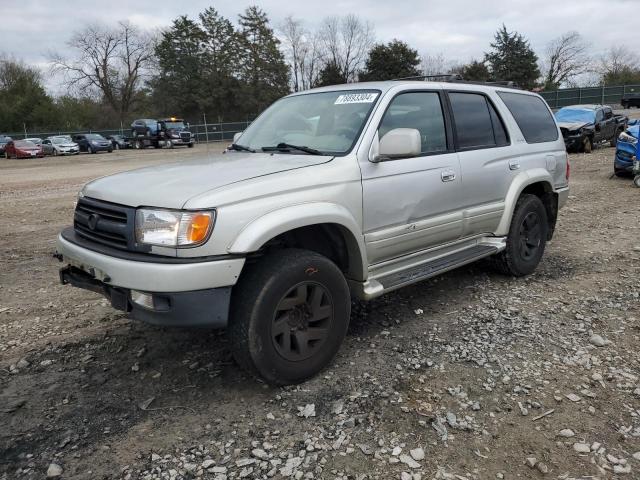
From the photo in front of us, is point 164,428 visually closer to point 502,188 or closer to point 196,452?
point 196,452

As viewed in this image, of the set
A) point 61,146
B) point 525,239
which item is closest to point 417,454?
point 525,239

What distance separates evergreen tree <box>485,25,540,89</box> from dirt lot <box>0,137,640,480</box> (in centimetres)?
5733

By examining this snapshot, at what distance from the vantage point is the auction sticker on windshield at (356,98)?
3807 mm

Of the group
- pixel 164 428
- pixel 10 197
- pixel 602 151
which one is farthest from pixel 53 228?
pixel 602 151

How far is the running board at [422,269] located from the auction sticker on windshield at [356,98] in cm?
128

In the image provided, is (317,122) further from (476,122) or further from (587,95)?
(587,95)

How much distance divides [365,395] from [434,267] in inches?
54.0

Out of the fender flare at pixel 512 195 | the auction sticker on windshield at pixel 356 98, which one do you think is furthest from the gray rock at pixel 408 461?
the fender flare at pixel 512 195

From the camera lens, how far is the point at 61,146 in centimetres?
3384

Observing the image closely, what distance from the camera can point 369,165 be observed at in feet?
11.4

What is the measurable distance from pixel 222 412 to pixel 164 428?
33 centimetres

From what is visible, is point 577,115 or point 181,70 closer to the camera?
point 577,115

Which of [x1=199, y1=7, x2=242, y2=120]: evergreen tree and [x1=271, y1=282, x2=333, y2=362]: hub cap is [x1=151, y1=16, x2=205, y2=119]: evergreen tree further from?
[x1=271, y1=282, x2=333, y2=362]: hub cap

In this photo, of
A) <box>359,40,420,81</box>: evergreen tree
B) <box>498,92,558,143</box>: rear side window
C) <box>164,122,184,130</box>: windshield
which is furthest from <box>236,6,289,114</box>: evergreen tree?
<box>498,92,558,143</box>: rear side window
